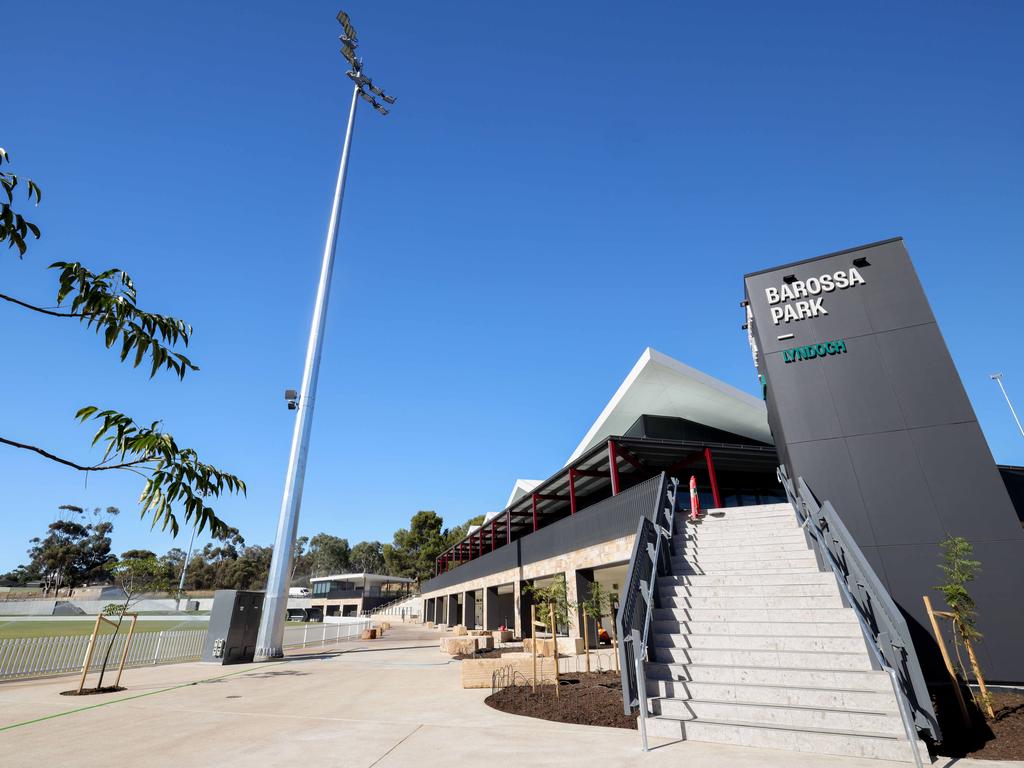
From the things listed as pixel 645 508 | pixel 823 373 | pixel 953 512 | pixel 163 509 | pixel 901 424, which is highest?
pixel 823 373

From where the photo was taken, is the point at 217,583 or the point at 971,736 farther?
the point at 217,583

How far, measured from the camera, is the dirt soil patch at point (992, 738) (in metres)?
5.11

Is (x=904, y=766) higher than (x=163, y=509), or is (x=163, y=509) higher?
(x=163, y=509)

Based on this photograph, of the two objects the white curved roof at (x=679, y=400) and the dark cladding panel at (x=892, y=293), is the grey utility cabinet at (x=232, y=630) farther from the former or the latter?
the dark cladding panel at (x=892, y=293)

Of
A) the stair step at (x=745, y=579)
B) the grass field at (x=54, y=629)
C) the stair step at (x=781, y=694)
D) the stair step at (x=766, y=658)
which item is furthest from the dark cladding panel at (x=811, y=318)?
the grass field at (x=54, y=629)

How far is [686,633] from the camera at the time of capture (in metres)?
7.71

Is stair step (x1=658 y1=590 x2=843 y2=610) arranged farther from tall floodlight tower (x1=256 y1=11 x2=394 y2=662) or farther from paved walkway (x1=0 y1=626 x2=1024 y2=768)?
tall floodlight tower (x1=256 y1=11 x2=394 y2=662)

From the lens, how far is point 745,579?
29.4 feet

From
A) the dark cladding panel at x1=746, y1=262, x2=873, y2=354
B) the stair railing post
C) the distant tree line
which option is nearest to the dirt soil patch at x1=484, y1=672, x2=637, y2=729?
the stair railing post

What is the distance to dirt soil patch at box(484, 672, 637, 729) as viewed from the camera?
21.9 ft

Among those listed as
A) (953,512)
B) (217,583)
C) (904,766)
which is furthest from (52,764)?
(217,583)

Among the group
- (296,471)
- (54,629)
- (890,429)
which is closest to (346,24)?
(296,471)

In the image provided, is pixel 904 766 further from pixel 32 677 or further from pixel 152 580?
pixel 32 677

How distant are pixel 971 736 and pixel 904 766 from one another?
A: 1975 millimetres
